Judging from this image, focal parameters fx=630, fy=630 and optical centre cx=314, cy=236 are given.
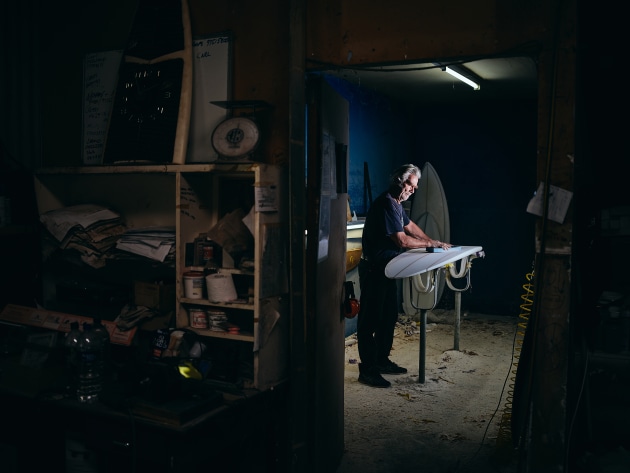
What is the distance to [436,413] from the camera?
14.4ft

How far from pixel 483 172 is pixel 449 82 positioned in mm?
1512

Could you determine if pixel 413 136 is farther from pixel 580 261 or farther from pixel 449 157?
pixel 580 261

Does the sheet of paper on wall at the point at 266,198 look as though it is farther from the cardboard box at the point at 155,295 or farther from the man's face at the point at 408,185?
the man's face at the point at 408,185

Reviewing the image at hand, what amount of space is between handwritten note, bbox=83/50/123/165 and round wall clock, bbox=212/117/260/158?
2.80 ft

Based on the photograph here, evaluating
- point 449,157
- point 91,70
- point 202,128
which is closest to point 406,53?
point 202,128

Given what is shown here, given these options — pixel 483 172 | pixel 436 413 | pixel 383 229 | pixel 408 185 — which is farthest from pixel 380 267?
pixel 483 172

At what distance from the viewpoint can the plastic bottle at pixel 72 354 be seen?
2.92 m

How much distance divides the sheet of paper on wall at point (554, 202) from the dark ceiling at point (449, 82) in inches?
126

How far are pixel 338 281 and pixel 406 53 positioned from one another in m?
1.33

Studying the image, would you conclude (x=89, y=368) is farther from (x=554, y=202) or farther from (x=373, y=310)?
(x=373, y=310)

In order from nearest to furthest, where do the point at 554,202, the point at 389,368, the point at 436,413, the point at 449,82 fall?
the point at 554,202 → the point at 436,413 → the point at 389,368 → the point at 449,82

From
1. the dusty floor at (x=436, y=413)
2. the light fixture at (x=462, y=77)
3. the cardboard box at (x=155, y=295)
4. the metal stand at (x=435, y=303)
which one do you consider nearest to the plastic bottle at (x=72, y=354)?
the cardboard box at (x=155, y=295)

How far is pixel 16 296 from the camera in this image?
349cm

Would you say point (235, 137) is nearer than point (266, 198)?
No
